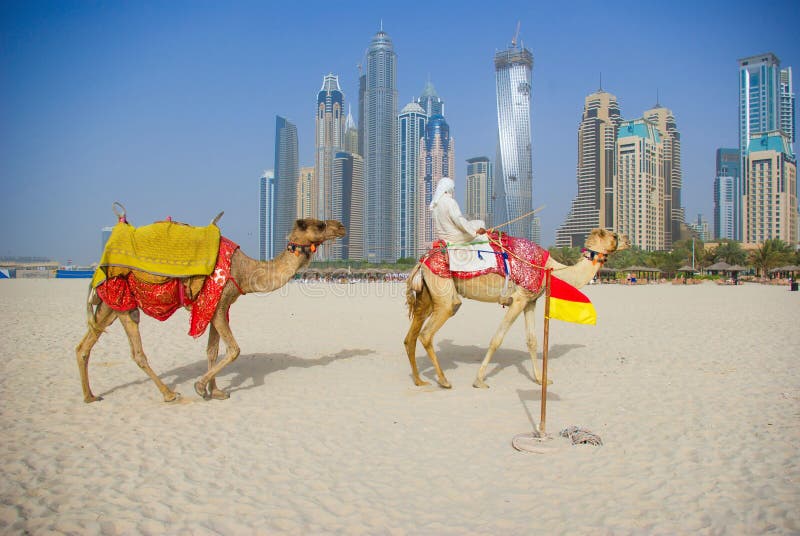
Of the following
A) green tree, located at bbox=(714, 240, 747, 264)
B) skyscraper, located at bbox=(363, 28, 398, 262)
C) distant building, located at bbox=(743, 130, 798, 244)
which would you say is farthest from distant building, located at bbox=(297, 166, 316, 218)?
distant building, located at bbox=(743, 130, 798, 244)

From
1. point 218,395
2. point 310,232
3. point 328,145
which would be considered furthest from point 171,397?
point 328,145

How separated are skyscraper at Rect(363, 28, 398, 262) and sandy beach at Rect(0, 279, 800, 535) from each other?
99.5 m

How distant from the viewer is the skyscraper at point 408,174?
12312 centimetres

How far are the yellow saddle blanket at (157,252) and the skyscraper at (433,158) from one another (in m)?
102

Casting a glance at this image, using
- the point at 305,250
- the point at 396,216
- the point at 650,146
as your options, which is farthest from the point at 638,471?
the point at 650,146

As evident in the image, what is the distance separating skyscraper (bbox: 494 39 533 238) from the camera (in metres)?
143

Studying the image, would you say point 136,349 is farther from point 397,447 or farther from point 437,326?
point 437,326

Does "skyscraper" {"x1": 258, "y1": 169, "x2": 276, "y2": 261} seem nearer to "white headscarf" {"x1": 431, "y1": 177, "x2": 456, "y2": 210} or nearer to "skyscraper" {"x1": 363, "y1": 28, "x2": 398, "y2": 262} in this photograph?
"skyscraper" {"x1": 363, "y1": 28, "x2": 398, "y2": 262}

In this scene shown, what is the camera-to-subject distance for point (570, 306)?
583 cm

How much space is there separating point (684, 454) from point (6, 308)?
2223cm

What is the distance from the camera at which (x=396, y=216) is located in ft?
419

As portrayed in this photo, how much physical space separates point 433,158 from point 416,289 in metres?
131

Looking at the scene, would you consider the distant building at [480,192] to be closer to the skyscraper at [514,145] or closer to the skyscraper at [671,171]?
the skyscraper at [514,145]

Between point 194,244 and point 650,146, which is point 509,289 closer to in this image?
point 194,244
